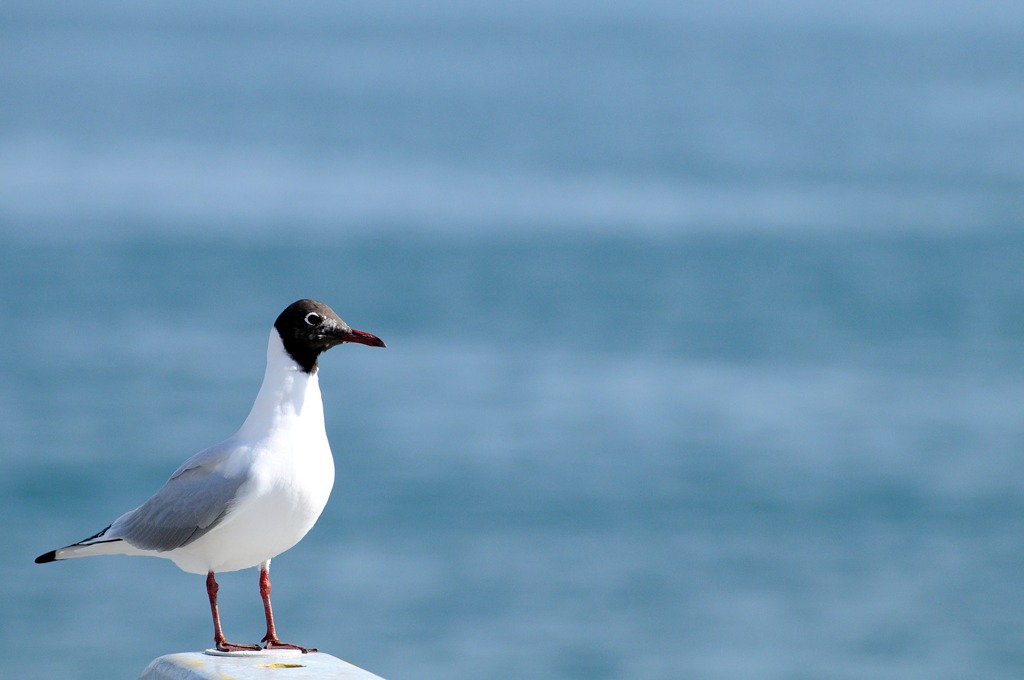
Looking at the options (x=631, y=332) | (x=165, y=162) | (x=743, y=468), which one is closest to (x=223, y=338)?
(x=631, y=332)

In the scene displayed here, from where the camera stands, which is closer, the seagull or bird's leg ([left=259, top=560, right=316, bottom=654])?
the seagull

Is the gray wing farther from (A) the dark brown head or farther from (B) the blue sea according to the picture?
(B) the blue sea

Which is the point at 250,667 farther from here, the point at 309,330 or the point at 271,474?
the point at 309,330

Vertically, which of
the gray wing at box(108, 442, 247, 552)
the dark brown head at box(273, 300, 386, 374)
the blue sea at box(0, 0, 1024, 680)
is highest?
the blue sea at box(0, 0, 1024, 680)

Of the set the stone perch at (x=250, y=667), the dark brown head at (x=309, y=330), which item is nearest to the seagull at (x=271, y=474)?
the dark brown head at (x=309, y=330)

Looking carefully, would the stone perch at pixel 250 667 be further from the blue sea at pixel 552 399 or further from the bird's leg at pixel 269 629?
the blue sea at pixel 552 399

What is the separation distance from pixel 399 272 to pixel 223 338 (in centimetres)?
1365

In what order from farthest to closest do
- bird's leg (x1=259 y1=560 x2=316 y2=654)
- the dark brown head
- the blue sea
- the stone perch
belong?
the blue sea < bird's leg (x1=259 y1=560 x2=316 y2=654) < the dark brown head < the stone perch

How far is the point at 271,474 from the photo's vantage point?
279 inches

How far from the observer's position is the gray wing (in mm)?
7117

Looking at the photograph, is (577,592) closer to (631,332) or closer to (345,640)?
(345,640)

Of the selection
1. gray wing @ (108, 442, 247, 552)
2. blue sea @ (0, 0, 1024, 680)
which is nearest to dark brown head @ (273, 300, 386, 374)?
gray wing @ (108, 442, 247, 552)

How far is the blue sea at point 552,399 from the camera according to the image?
107 ft

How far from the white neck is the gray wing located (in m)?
0.23
